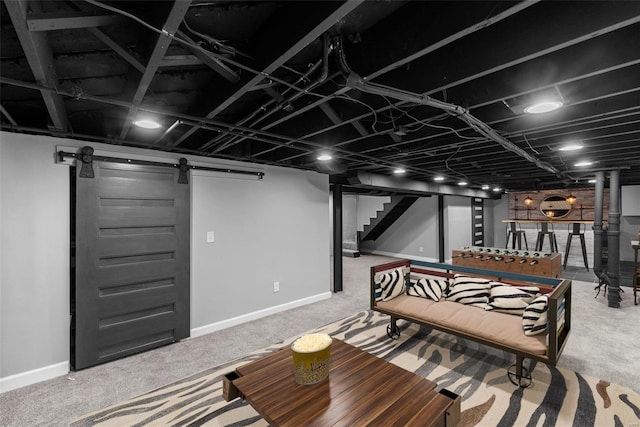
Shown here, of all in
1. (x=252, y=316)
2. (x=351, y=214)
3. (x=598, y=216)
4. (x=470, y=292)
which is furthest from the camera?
(x=351, y=214)

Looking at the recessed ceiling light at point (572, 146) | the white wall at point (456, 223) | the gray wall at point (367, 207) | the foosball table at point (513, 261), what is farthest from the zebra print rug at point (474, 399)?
the gray wall at point (367, 207)

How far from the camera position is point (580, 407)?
2.12 meters

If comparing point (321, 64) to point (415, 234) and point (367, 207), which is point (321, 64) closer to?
point (415, 234)

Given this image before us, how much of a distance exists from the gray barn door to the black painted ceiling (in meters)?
0.52

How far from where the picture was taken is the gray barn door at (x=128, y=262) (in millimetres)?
2738

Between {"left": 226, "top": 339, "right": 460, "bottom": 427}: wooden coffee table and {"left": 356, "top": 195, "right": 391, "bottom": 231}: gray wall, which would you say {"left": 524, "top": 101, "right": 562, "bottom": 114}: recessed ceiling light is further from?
{"left": 356, "top": 195, "right": 391, "bottom": 231}: gray wall

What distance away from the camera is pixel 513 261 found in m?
5.07

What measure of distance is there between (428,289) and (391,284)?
45 centimetres

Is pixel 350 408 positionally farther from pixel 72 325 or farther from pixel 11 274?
pixel 11 274

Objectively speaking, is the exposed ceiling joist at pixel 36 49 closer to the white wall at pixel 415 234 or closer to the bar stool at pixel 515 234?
the white wall at pixel 415 234

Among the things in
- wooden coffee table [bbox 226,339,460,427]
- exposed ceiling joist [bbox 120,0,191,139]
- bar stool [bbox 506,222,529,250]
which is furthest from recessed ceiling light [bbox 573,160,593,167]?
exposed ceiling joist [bbox 120,0,191,139]

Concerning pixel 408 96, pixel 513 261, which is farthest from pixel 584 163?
pixel 408 96

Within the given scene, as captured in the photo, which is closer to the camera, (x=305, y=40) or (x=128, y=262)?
(x=305, y=40)

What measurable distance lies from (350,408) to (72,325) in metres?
2.77
